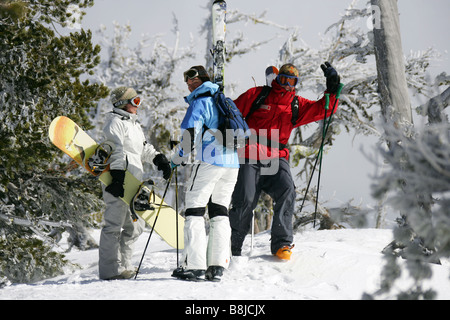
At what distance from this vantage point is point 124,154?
4645mm

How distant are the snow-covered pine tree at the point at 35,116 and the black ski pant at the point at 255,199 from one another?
3696 millimetres

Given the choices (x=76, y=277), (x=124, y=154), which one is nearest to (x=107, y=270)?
(x=76, y=277)

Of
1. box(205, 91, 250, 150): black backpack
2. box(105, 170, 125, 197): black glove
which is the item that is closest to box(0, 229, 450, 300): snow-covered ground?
box(105, 170, 125, 197): black glove

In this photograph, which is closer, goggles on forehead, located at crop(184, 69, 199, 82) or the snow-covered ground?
the snow-covered ground

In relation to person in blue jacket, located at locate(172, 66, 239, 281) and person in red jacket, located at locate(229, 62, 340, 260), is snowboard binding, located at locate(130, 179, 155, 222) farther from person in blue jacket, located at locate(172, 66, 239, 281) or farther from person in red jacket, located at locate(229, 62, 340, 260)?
person in red jacket, located at locate(229, 62, 340, 260)

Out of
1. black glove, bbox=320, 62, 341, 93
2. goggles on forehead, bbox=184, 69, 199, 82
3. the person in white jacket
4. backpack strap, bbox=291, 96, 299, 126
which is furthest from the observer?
backpack strap, bbox=291, 96, 299, 126

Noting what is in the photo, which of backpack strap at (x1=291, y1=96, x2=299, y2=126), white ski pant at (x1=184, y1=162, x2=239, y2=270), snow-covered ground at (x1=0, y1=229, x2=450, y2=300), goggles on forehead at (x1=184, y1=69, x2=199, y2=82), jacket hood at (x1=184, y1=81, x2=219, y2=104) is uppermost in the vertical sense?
goggles on forehead at (x1=184, y1=69, x2=199, y2=82)

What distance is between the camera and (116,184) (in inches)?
175

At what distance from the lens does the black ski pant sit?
4855mm

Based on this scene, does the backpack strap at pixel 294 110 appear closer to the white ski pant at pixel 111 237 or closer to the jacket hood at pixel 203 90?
the jacket hood at pixel 203 90

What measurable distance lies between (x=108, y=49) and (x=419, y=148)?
18.2 meters

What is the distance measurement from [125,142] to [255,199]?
155 cm

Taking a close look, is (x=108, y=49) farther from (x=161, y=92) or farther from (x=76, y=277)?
(x=76, y=277)

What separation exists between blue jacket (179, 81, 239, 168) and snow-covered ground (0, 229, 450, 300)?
3.68ft
